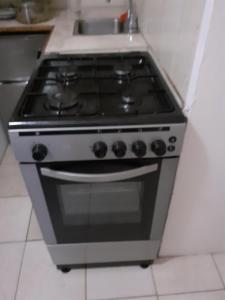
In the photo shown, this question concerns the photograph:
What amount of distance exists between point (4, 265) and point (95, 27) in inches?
63.1

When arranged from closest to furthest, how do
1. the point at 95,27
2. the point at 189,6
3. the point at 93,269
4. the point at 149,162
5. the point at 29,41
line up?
the point at 189,6
the point at 149,162
the point at 93,269
the point at 29,41
the point at 95,27

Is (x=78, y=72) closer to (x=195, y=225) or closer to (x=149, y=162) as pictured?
(x=149, y=162)

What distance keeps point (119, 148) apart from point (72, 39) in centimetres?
90

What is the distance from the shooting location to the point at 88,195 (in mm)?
920

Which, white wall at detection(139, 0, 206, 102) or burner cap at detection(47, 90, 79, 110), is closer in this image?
white wall at detection(139, 0, 206, 102)

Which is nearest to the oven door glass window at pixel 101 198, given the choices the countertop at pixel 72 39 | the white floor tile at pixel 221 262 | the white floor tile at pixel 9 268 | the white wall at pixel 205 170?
the white wall at pixel 205 170

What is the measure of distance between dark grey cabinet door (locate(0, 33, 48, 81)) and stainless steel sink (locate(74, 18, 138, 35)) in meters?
0.30

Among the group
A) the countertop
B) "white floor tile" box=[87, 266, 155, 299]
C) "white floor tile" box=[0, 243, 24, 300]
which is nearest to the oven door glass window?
"white floor tile" box=[87, 266, 155, 299]

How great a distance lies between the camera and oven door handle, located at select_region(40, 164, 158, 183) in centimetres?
79

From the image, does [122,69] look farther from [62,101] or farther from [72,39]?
[72,39]

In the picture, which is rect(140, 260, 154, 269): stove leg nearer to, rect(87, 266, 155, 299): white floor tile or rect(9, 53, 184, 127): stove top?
rect(87, 266, 155, 299): white floor tile

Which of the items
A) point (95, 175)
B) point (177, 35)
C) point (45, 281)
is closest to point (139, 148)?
point (95, 175)

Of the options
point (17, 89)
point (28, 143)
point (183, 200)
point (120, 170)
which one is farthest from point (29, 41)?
point (183, 200)

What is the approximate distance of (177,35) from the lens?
810mm
